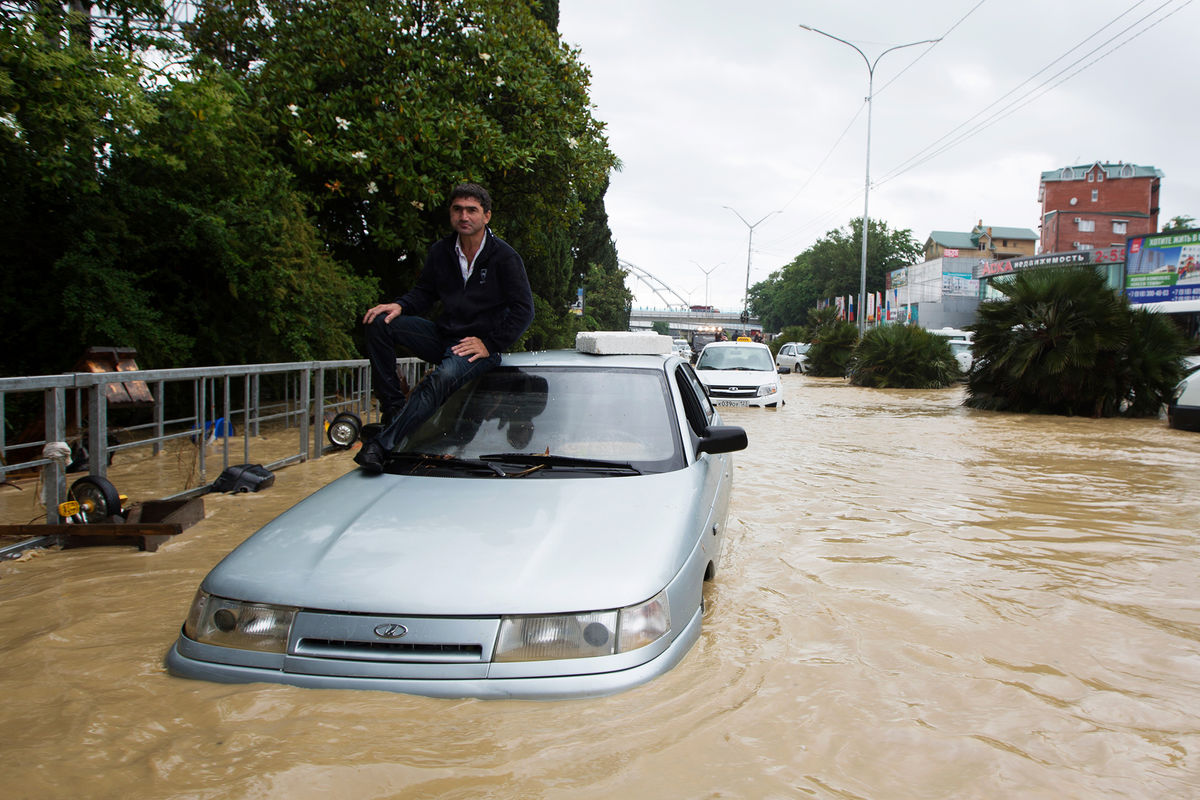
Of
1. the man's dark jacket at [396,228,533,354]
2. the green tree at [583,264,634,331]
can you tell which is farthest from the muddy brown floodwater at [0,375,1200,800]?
the green tree at [583,264,634,331]

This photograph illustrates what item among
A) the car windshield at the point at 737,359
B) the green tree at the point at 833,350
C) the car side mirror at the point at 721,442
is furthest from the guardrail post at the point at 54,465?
the green tree at the point at 833,350

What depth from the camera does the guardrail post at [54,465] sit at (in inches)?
198

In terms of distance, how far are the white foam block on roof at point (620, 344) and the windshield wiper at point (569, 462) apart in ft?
3.83

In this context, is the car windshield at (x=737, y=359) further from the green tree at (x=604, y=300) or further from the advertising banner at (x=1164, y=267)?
the green tree at (x=604, y=300)

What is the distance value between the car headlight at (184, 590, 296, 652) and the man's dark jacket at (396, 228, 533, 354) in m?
2.00

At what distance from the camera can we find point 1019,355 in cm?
1675

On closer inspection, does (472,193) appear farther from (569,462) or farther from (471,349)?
(569,462)

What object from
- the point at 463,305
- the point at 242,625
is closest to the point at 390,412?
the point at 463,305

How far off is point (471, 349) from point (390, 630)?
72.8 inches

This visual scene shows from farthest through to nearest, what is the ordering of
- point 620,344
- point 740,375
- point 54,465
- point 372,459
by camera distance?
point 740,375 < point 54,465 < point 620,344 < point 372,459

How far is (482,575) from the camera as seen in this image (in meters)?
2.65

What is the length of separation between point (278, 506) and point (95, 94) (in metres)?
4.53

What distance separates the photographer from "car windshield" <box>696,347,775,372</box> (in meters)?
17.5

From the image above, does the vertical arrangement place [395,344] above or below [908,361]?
below
